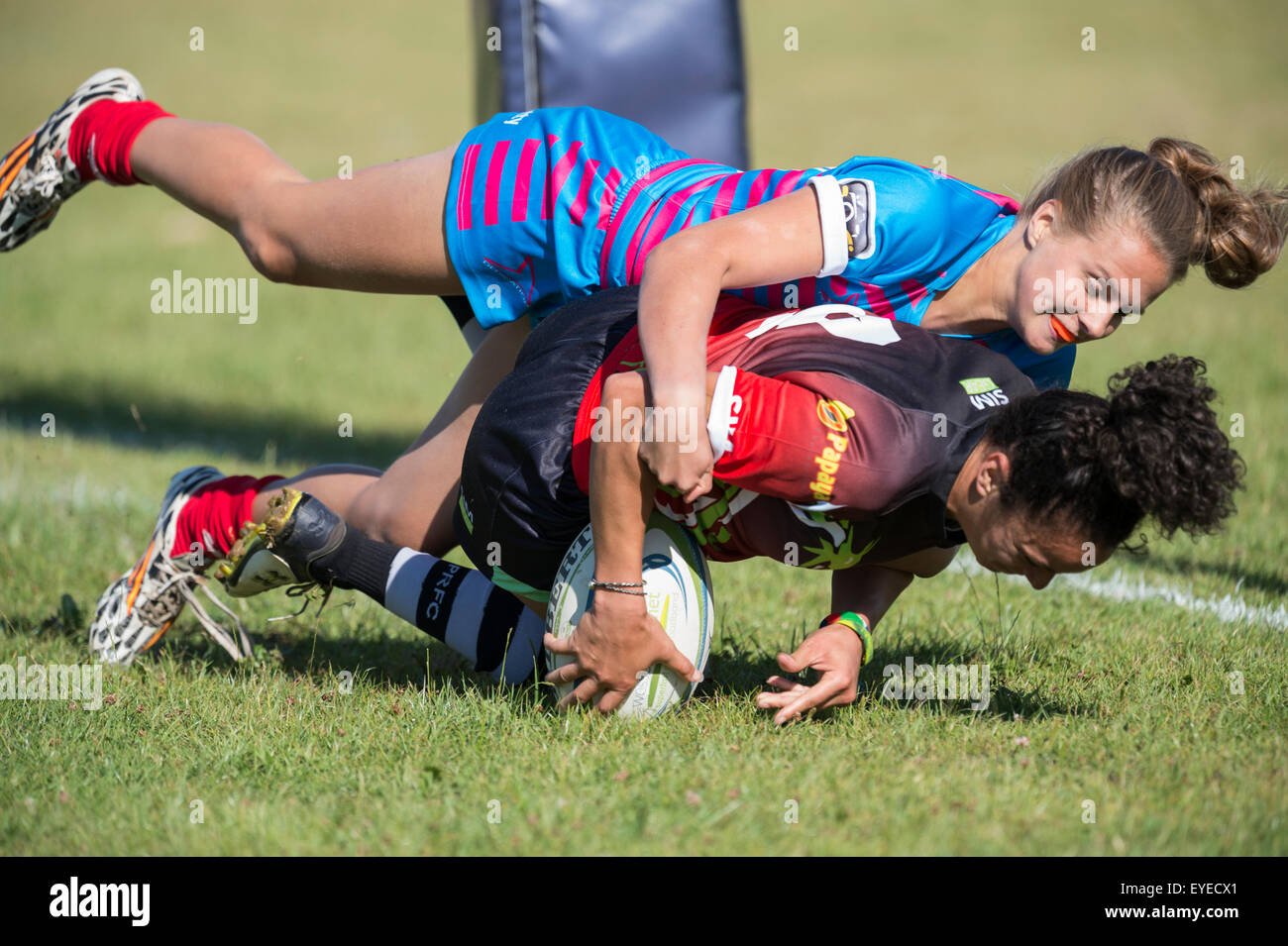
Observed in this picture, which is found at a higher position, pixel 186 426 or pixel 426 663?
pixel 186 426

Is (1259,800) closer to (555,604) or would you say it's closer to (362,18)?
(555,604)

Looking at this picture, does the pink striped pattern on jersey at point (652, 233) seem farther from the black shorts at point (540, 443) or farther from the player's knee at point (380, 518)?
the player's knee at point (380, 518)

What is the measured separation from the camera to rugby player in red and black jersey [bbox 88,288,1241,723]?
2.65 meters

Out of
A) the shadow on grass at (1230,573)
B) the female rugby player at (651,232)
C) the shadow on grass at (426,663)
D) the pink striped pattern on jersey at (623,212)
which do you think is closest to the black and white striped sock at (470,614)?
the shadow on grass at (426,663)

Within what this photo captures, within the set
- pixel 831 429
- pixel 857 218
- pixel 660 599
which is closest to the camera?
pixel 831 429

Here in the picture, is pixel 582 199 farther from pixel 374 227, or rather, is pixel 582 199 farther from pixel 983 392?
pixel 983 392

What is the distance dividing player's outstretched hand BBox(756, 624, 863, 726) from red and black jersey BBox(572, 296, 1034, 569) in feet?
0.74

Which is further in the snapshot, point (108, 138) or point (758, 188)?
point (108, 138)

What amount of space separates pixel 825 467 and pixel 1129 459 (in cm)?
61

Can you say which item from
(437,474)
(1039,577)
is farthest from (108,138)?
(1039,577)

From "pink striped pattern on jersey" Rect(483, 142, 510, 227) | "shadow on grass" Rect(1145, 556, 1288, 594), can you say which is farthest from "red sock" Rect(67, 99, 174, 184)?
"shadow on grass" Rect(1145, 556, 1288, 594)

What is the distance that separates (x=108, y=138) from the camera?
3.91 metres

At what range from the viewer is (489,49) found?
277 inches

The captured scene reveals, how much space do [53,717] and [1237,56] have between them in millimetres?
22569
